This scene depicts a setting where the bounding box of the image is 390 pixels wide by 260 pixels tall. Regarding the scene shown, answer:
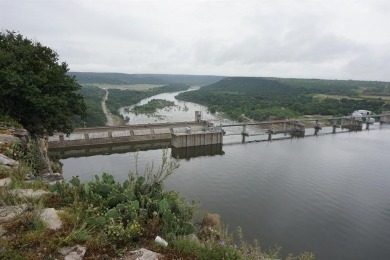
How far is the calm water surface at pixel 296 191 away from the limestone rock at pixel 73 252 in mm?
18588

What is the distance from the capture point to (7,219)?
6965mm

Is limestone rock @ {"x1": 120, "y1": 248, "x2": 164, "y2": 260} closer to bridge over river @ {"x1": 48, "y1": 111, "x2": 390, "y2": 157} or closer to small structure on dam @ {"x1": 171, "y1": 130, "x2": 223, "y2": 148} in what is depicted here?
bridge over river @ {"x1": 48, "y1": 111, "x2": 390, "y2": 157}

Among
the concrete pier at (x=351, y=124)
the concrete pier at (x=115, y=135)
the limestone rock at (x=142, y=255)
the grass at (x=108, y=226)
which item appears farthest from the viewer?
the concrete pier at (x=351, y=124)

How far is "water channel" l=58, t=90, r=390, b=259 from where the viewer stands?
24.9 metres

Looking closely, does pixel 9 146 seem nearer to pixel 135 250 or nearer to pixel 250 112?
pixel 135 250

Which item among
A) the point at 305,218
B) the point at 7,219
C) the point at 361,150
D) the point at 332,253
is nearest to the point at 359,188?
the point at 305,218

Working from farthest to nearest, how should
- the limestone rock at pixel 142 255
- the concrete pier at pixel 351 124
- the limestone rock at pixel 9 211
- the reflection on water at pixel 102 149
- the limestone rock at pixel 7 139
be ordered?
the concrete pier at pixel 351 124 < the reflection on water at pixel 102 149 < the limestone rock at pixel 7 139 < the limestone rock at pixel 9 211 < the limestone rock at pixel 142 255

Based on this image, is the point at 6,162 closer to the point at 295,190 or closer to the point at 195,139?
the point at 295,190

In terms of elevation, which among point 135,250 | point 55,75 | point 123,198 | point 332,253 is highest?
point 55,75

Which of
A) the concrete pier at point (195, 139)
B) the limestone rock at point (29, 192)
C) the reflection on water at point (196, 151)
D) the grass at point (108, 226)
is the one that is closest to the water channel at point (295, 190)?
the reflection on water at point (196, 151)

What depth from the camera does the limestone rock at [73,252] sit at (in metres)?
6.09

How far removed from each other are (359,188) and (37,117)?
3891 cm

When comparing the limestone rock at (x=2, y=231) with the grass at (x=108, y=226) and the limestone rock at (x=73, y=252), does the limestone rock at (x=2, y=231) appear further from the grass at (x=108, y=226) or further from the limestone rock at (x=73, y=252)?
the limestone rock at (x=73, y=252)

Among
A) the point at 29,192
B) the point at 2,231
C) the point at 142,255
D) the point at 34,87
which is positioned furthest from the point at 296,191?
the point at 2,231
